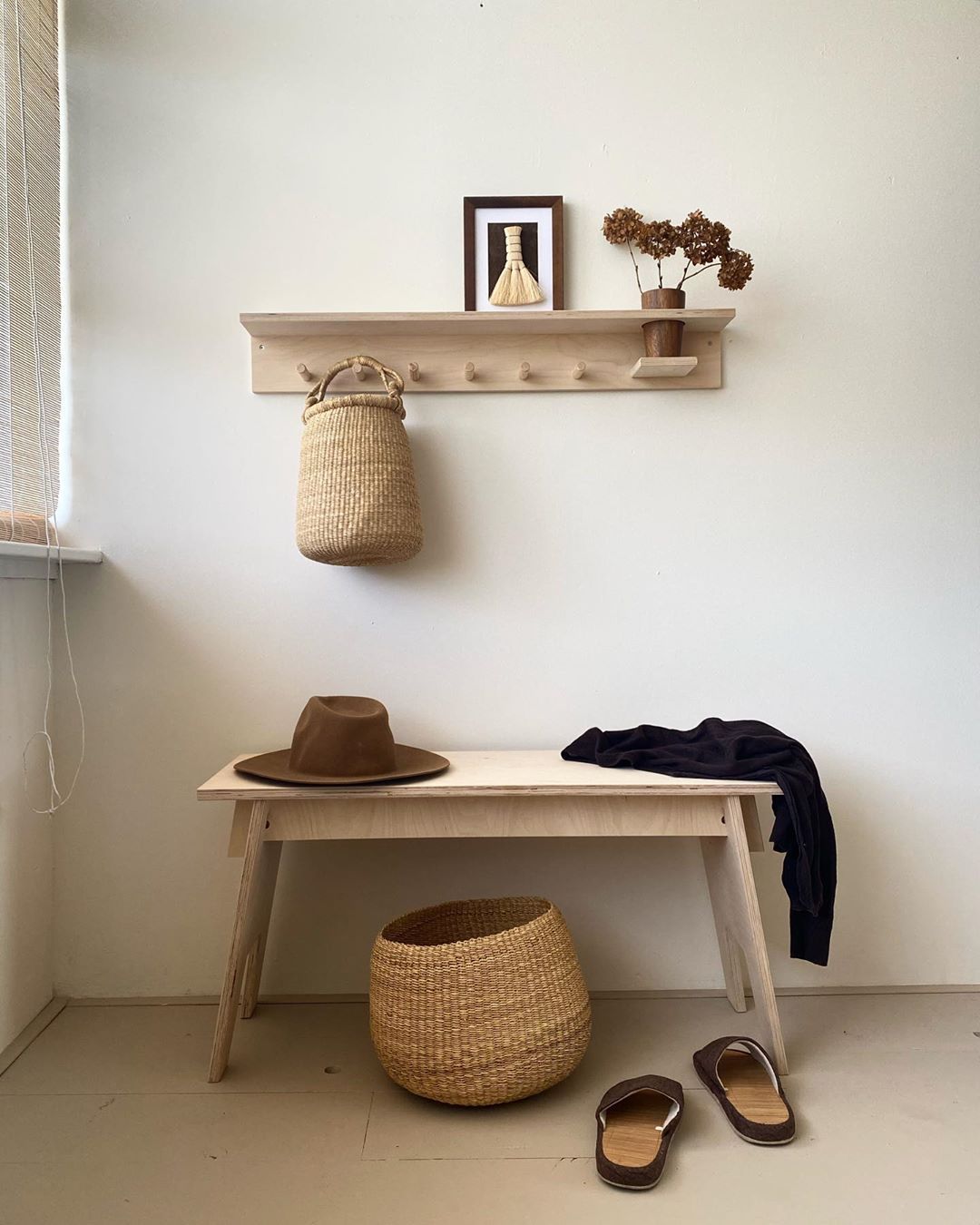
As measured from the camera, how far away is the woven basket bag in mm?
2086

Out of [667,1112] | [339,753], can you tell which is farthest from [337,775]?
[667,1112]

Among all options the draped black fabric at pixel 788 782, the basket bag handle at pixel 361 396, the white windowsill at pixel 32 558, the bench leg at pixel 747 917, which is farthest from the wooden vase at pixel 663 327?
the white windowsill at pixel 32 558

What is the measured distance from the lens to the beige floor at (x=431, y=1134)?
157 centimetres

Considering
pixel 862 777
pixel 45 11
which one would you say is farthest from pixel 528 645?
pixel 45 11

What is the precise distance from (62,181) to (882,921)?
256 centimetres

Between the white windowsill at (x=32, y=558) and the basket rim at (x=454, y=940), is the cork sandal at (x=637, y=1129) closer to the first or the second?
the basket rim at (x=454, y=940)

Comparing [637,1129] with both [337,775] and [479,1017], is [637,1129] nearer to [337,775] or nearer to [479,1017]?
[479,1017]

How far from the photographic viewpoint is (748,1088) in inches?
73.2

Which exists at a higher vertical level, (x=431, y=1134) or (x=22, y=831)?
(x=22, y=831)

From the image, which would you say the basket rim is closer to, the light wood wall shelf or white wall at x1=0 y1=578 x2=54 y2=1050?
white wall at x1=0 y1=578 x2=54 y2=1050

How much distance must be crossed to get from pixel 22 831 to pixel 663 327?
1767 millimetres

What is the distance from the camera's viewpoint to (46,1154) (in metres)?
1.71

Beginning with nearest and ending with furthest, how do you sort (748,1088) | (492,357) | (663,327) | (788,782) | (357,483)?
1. (748,1088)
2. (788,782)
3. (357,483)
4. (663,327)
5. (492,357)

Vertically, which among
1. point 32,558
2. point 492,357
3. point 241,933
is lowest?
point 241,933
